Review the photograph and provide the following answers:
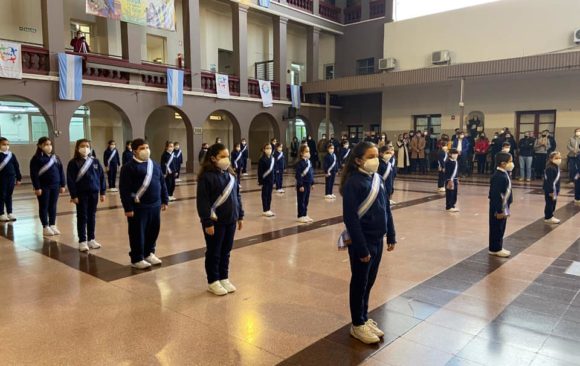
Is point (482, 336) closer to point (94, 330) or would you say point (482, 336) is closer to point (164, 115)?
point (94, 330)

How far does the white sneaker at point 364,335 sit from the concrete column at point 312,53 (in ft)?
73.0

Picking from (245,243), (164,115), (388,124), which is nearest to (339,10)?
(388,124)

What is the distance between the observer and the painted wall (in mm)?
18062

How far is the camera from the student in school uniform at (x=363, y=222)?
→ 3404mm

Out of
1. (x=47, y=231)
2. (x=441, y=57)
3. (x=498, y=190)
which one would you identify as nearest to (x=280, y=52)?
(x=441, y=57)

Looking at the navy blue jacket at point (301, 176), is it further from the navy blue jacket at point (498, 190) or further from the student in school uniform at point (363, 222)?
the student in school uniform at point (363, 222)

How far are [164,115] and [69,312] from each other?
19445 mm

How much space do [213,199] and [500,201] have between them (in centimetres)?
394

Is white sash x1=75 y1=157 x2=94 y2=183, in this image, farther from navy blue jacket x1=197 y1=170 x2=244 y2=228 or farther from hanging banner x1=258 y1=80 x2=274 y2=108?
hanging banner x1=258 y1=80 x2=274 y2=108

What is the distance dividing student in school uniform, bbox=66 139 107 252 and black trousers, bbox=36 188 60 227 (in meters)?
1.22

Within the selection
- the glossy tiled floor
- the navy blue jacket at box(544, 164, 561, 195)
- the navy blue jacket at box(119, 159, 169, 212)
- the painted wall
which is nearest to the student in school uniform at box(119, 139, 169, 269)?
the navy blue jacket at box(119, 159, 169, 212)

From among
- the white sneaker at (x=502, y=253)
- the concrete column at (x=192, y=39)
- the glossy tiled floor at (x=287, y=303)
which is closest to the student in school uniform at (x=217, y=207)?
the glossy tiled floor at (x=287, y=303)

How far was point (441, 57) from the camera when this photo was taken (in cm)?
2081

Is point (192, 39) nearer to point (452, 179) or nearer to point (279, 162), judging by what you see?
point (279, 162)
